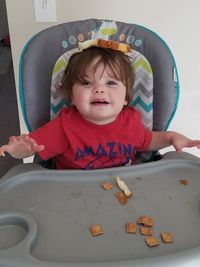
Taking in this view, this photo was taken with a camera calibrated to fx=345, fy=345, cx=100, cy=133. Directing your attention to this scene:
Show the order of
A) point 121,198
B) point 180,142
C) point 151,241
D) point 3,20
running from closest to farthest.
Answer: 1. point 151,241
2. point 121,198
3. point 180,142
4. point 3,20

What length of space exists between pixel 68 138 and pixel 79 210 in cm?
22

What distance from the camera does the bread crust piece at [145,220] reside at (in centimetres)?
62

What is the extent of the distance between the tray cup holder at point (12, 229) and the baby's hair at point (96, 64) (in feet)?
1.13

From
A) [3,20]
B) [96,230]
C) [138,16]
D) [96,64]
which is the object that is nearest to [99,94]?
[96,64]

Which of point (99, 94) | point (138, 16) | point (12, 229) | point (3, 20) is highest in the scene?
point (138, 16)

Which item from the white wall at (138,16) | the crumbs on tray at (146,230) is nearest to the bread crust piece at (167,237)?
the crumbs on tray at (146,230)

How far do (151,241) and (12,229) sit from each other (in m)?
0.25

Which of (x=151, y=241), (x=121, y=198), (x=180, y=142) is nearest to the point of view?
(x=151, y=241)

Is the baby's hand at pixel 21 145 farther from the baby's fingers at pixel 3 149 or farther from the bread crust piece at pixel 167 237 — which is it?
the bread crust piece at pixel 167 237

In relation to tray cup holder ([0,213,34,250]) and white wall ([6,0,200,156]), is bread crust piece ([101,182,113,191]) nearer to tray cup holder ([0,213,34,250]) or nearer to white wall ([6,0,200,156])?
tray cup holder ([0,213,34,250])

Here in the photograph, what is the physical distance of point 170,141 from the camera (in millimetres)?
848

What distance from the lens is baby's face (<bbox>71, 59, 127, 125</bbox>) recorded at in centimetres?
78

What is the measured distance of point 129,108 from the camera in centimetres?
91

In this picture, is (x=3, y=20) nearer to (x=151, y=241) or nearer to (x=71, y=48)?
(x=71, y=48)
